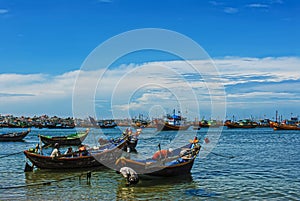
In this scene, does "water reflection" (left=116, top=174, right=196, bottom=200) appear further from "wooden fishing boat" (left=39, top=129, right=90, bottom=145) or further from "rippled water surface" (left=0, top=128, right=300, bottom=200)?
"wooden fishing boat" (left=39, top=129, right=90, bottom=145)

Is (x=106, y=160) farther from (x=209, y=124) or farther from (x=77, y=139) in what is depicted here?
(x=209, y=124)

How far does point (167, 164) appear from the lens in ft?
62.0

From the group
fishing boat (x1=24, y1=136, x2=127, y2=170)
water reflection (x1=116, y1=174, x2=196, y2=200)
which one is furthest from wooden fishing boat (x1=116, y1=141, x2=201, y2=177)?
fishing boat (x1=24, y1=136, x2=127, y2=170)

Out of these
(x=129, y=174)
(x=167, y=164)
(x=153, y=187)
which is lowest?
(x=153, y=187)

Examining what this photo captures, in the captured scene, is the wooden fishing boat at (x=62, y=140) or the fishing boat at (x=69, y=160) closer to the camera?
the fishing boat at (x=69, y=160)

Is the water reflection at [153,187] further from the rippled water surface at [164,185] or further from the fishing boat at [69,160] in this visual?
the fishing boat at [69,160]

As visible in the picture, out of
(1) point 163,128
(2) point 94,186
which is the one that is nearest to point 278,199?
(2) point 94,186

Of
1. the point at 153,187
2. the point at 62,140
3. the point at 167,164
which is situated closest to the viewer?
the point at 153,187

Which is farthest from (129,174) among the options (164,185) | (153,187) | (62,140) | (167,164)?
(62,140)

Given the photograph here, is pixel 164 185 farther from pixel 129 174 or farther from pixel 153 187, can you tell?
pixel 129 174

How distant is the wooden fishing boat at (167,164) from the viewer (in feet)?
56.7

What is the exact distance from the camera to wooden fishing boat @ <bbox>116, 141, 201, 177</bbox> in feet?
56.7

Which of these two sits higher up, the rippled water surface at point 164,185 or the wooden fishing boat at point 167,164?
the wooden fishing boat at point 167,164

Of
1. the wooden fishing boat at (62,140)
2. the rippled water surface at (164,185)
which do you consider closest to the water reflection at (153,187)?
the rippled water surface at (164,185)
